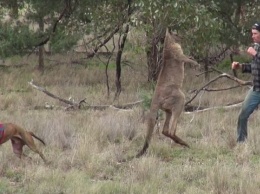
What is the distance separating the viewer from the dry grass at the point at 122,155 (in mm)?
6613

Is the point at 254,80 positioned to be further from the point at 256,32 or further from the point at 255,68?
the point at 256,32

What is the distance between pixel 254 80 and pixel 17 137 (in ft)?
11.7

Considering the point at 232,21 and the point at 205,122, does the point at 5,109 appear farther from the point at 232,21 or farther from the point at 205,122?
the point at 232,21

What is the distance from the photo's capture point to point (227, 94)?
48.8 feet

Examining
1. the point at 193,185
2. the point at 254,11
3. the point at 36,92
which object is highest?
the point at 254,11

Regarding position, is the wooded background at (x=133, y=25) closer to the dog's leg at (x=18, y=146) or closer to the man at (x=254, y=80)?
the man at (x=254, y=80)

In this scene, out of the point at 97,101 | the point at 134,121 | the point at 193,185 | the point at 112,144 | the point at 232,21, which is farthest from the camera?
the point at 232,21

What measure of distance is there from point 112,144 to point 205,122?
2426 mm

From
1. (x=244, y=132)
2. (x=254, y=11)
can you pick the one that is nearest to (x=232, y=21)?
(x=254, y=11)

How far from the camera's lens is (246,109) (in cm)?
892

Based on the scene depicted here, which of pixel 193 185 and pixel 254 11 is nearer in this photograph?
pixel 193 185

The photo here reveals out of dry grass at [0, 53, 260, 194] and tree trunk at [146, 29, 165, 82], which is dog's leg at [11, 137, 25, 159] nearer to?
dry grass at [0, 53, 260, 194]

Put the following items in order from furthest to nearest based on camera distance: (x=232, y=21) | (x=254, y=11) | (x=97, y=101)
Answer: (x=232, y=21), (x=254, y=11), (x=97, y=101)

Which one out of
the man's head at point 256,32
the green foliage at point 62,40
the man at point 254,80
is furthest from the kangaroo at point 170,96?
the green foliage at point 62,40
